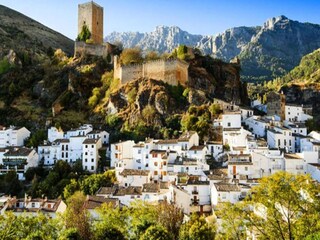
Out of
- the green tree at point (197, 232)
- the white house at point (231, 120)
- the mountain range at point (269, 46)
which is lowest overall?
the green tree at point (197, 232)

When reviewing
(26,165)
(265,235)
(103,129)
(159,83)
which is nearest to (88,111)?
(103,129)

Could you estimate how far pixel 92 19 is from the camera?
95.0 meters

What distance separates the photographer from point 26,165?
188 ft

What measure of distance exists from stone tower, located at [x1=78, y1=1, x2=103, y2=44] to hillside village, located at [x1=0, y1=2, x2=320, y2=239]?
93.8 feet

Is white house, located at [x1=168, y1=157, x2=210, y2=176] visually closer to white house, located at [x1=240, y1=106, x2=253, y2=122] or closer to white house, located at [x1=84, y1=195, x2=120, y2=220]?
white house, located at [x1=84, y1=195, x2=120, y2=220]

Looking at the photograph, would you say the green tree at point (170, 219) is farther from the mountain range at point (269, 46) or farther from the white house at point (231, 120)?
the mountain range at point (269, 46)

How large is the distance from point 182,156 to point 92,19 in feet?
173

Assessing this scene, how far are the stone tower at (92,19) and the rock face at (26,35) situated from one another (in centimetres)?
1620

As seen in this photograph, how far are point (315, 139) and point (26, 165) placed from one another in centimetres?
3950

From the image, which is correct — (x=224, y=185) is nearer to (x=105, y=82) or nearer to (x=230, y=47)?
(x=105, y=82)

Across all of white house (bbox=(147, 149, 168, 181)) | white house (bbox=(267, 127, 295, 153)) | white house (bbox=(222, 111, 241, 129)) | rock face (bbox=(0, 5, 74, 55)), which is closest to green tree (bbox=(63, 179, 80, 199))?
white house (bbox=(147, 149, 168, 181))

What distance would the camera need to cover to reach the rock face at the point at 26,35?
109m

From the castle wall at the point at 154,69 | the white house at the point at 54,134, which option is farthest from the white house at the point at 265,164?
the white house at the point at 54,134

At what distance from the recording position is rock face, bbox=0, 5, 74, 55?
4290 inches
